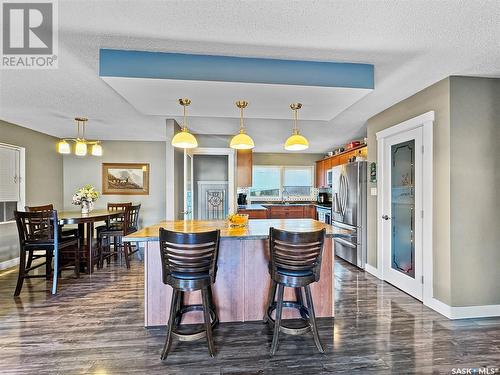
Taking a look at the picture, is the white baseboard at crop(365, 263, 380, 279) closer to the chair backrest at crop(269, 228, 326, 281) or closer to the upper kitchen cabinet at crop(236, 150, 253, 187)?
the chair backrest at crop(269, 228, 326, 281)

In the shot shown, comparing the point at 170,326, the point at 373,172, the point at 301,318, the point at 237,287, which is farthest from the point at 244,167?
the point at 170,326

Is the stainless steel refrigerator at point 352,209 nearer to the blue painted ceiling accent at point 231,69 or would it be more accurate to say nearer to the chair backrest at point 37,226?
the blue painted ceiling accent at point 231,69

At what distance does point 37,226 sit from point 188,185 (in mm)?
2149

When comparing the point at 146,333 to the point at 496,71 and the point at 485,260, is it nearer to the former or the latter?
the point at 485,260

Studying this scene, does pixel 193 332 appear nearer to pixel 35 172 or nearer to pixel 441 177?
pixel 441 177

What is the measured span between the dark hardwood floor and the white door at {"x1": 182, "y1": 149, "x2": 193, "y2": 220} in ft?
5.98

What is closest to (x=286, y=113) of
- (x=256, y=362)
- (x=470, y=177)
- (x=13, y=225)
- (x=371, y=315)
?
(x=470, y=177)

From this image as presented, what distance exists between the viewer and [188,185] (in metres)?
4.93

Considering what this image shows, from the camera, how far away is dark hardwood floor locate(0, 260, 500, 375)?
2064 millimetres

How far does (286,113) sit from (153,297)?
247cm

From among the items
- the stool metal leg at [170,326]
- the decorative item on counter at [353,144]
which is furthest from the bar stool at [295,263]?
the decorative item on counter at [353,144]

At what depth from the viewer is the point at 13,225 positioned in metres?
4.75

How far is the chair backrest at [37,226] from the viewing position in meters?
3.49

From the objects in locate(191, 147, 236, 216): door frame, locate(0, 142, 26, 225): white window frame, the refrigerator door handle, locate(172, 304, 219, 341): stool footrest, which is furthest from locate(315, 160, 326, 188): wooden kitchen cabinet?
locate(0, 142, 26, 225): white window frame
